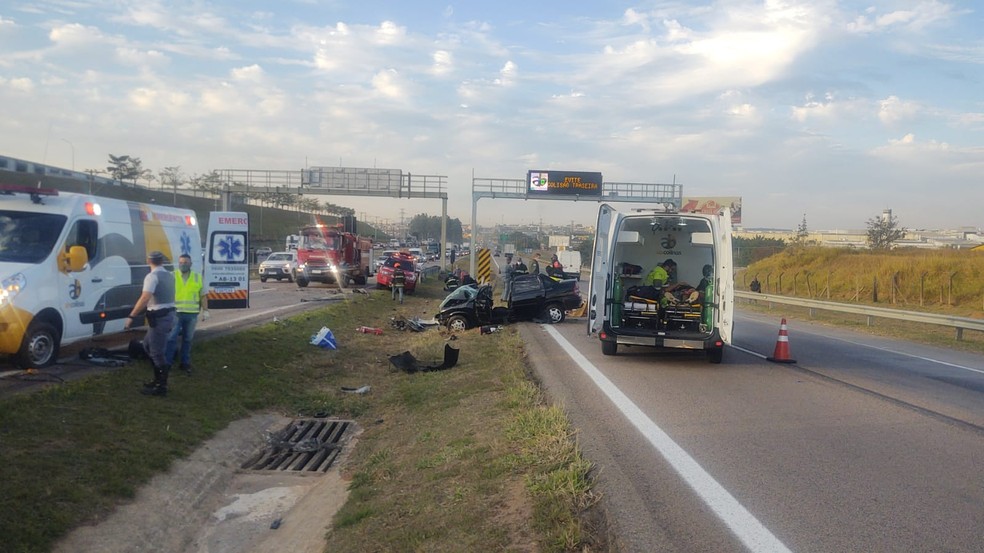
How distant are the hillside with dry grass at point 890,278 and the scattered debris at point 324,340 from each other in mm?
24712

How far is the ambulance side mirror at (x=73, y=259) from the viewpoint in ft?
→ 34.7

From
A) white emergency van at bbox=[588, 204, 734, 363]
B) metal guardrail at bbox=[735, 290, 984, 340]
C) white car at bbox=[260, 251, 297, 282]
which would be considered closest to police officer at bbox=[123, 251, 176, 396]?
white emergency van at bbox=[588, 204, 734, 363]

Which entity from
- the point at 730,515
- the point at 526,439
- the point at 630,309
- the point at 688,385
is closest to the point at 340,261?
the point at 630,309

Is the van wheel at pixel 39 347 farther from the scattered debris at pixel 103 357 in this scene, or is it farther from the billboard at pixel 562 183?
the billboard at pixel 562 183

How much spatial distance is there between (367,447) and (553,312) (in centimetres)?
1181

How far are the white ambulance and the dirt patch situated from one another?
3.02m

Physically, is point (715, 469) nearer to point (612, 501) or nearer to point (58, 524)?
point (612, 501)

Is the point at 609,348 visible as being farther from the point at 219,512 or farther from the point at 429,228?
the point at 429,228


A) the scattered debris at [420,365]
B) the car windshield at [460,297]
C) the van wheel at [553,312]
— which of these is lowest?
the scattered debris at [420,365]

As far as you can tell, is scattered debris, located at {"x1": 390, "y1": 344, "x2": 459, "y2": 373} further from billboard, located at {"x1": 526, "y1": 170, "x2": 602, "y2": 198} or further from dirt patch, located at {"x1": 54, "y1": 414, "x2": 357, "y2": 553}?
billboard, located at {"x1": 526, "y1": 170, "x2": 602, "y2": 198}

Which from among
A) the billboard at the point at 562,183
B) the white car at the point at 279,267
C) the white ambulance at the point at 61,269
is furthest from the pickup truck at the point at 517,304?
the billboard at the point at 562,183

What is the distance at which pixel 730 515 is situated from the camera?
205 inches

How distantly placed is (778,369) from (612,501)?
8.18 metres

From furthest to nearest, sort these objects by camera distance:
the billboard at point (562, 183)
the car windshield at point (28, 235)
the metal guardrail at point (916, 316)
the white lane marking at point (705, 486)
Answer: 1. the billboard at point (562, 183)
2. the metal guardrail at point (916, 316)
3. the car windshield at point (28, 235)
4. the white lane marking at point (705, 486)
